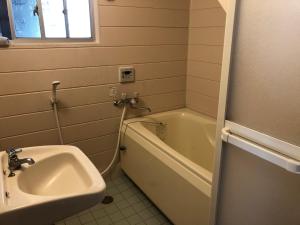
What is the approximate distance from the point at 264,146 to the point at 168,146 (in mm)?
967

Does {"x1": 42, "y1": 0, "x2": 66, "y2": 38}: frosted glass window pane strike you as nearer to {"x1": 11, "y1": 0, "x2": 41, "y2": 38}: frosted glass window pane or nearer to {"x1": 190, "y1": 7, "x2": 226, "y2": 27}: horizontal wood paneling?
{"x1": 11, "y1": 0, "x2": 41, "y2": 38}: frosted glass window pane

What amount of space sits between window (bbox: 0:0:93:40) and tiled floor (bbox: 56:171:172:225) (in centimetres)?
133

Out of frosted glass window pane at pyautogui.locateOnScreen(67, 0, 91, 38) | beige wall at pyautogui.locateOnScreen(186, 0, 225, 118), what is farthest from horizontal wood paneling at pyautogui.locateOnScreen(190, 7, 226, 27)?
frosted glass window pane at pyautogui.locateOnScreen(67, 0, 91, 38)

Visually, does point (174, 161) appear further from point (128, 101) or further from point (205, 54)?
point (205, 54)

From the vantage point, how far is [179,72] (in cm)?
236

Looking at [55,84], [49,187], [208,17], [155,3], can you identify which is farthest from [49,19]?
[208,17]

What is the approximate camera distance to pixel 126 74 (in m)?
2.03

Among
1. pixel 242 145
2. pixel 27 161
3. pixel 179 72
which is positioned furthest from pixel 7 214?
pixel 179 72

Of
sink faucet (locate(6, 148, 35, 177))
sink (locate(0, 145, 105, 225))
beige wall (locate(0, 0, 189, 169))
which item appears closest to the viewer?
sink (locate(0, 145, 105, 225))

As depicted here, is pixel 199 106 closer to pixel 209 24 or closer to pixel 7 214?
pixel 209 24

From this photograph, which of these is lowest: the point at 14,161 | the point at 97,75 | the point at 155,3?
the point at 14,161

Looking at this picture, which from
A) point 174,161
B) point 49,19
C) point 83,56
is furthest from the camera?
point 83,56

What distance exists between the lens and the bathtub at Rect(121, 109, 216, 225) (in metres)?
1.43

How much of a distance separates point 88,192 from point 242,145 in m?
0.62
